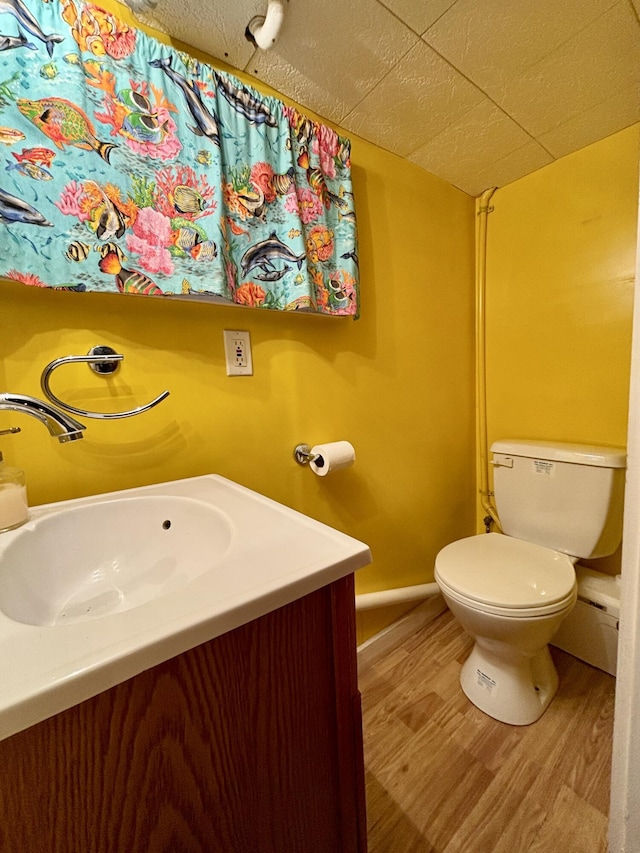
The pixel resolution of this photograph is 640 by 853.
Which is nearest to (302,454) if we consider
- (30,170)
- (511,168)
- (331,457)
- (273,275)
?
(331,457)

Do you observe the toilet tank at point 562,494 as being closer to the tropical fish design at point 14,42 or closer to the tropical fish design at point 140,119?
the tropical fish design at point 140,119

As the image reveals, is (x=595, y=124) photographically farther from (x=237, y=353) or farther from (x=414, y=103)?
(x=237, y=353)

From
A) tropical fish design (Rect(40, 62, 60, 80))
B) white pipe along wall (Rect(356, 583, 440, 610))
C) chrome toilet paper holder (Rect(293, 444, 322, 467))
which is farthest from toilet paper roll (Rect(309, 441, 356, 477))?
tropical fish design (Rect(40, 62, 60, 80))

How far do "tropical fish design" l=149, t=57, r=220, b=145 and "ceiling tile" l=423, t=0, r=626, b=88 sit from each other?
59 cm

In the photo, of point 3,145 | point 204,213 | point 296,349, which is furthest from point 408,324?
point 3,145

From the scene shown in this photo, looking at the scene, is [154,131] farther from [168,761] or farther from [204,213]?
[168,761]

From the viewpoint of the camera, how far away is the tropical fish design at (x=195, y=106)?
742mm

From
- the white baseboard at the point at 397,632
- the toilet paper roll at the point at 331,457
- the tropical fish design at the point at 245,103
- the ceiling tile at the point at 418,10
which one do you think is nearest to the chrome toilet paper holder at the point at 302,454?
the toilet paper roll at the point at 331,457

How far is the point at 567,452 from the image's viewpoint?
115 centimetres

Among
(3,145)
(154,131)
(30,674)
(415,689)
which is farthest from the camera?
(415,689)

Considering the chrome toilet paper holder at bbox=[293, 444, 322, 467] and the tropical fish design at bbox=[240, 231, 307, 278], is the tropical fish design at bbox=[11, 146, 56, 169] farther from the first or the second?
the chrome toilet paper holder at bbox=[293, 444, 322, 467]

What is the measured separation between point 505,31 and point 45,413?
1.36 metres

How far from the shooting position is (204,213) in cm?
79

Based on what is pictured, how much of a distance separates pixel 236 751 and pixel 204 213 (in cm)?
101
